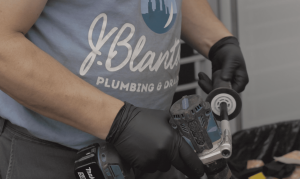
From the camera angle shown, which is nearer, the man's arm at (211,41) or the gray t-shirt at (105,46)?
the gray t-shirt at (105,46)

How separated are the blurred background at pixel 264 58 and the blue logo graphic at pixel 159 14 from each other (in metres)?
1.18

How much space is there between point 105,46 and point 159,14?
0.63ft

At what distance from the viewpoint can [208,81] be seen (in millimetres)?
1253

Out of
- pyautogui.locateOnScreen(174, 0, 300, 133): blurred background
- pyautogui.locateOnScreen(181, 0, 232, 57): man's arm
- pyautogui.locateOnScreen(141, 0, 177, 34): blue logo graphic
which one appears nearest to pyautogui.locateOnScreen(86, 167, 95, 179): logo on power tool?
pyautogui.locateOnScreen(141, 0, 177, 34): blue logo graphic

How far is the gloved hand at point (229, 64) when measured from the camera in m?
1.22

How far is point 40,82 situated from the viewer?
29.4 inches

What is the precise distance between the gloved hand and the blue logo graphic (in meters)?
0.36

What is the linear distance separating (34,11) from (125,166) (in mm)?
490

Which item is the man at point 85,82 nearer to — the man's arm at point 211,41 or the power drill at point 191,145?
the power drill at point 191,145

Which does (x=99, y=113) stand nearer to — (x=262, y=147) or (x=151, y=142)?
(x=151, y=142)

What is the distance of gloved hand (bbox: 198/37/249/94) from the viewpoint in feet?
4.00

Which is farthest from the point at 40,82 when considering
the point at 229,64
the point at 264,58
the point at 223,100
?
the point at 264,58

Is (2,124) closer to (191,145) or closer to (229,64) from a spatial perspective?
(191,145)

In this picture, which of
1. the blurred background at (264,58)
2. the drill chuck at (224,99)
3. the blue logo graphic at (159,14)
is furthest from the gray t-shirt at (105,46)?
the blurred background at (264,58)
